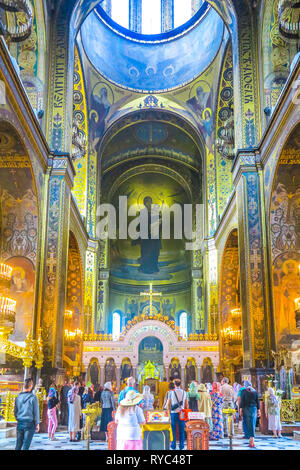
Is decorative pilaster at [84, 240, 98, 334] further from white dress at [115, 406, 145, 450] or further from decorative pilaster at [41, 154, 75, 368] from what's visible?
white dress at [115, 406, 145, 450]

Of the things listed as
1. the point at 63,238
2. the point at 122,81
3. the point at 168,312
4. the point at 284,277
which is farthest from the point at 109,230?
the point at 284,277

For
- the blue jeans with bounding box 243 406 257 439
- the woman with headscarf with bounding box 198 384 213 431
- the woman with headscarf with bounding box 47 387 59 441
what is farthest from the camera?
the woman with headscarf with bounding box 198 384 213 431

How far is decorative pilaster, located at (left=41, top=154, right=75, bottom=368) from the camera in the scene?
537 inches

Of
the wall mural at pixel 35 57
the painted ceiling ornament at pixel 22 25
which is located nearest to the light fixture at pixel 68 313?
the wall mural at pixel 35 57

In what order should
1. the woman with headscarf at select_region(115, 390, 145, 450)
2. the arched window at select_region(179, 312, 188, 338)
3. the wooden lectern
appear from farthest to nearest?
the arched window at select_region(179, 312, 188, 338), the wooden lectern, the woman with headscarf at select_region(115, 390, 145, 450)

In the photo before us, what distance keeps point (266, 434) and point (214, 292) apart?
39.0ft

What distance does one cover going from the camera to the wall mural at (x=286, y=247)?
43.9 feet

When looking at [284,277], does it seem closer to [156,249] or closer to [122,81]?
[122,81]

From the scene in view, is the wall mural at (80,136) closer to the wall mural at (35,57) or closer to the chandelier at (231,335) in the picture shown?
the wall mural at (35,57)

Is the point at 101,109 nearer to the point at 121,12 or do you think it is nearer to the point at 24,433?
the point at 121,12

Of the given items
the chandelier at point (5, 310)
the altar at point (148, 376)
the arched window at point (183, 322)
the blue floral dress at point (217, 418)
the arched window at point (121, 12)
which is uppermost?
the arched window at point (121, 12)

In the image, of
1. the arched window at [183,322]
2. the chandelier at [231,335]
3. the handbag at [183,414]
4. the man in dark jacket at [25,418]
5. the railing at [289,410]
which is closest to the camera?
the man in dark jacket at [25,418]

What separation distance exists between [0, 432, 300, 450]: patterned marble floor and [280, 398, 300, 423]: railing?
1.37 meters

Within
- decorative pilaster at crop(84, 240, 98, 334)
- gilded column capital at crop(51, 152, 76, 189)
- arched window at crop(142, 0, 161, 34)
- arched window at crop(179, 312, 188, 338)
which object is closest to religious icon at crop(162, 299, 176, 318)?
arched window at crop(179, 312, 188, 338)
